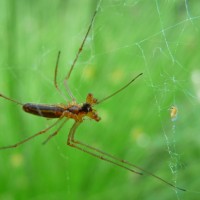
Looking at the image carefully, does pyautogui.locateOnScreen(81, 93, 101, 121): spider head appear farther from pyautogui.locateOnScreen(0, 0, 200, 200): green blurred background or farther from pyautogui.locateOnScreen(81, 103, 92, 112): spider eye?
pyautogui.locateOnScreen(0, 0, 200, 200): green blurred background

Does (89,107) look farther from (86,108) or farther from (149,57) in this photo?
(149,57)

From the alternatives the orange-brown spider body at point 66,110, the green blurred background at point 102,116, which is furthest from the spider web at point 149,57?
the orange-brown spider body at point 66,110

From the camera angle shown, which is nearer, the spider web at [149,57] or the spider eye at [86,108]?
the spider eye at [86,108]

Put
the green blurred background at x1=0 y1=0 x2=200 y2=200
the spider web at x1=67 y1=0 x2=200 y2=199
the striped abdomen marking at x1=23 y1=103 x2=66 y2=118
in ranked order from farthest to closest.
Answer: the green blurred background at x1=0 y1=0 x2=200 y2=200, the spider web at x1=67 y1=0 x2=200 y2=199, the striped abdomen marking at x1=23 y1=103 x2=66 y2=118

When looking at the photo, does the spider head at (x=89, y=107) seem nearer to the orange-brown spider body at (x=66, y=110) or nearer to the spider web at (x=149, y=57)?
the orange-brown spider body at (x=66, y=110)

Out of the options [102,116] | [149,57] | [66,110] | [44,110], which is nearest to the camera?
[44,110]

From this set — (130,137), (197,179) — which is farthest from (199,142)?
(130,137)

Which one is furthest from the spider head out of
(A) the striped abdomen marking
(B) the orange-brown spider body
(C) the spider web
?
(C) the spider web

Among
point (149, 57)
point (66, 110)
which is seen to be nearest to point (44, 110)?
point (66, 110)

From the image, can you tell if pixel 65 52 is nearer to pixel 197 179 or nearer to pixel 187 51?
pixel 187 51
